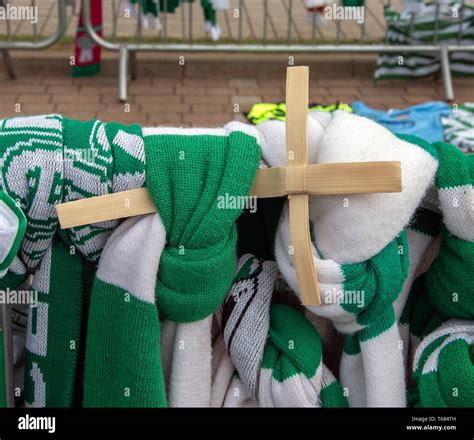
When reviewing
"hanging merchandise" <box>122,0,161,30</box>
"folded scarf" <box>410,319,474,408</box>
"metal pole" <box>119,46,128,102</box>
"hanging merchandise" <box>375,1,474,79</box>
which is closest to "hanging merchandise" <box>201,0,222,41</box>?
"hanging merchandise" <box>122,0,161,30</box>

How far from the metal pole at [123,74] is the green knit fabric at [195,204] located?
12.9 feet

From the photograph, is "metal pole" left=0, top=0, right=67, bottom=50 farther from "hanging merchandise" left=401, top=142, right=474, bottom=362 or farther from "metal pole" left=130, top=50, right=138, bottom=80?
"hanging merchandise" left=401, top=142, right=474, bottom=362

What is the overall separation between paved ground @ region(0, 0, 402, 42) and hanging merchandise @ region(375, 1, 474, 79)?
0.46 meters

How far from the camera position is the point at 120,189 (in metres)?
1.58

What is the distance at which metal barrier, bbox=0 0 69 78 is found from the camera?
5.25m

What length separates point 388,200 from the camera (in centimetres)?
158

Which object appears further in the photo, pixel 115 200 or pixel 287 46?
pixel 287 46

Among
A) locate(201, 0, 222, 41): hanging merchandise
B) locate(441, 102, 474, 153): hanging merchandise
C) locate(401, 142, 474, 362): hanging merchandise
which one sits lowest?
locate(401, 142, 474, 362): hanging merchandise

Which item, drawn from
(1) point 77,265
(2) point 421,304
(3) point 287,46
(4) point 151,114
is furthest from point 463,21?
(1) point 77,265

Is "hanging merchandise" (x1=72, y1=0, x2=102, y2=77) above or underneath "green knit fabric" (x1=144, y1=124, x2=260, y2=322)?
above

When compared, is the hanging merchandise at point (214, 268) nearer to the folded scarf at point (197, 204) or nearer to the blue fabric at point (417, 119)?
the folded scarf at point (197, 204)

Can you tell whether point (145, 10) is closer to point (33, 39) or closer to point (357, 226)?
point (33, 39)
